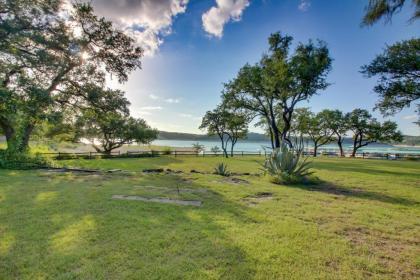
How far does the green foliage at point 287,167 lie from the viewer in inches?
303

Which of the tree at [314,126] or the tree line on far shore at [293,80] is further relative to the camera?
the tree at [314,126]

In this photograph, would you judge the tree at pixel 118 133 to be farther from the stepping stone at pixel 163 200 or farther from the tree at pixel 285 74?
the stepping stone at pixel 163 200

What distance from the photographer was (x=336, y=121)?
124 feet

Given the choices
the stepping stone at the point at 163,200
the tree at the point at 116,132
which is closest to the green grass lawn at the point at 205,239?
the stepping stone at the point at 163,200

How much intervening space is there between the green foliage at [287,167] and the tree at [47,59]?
10.1 m

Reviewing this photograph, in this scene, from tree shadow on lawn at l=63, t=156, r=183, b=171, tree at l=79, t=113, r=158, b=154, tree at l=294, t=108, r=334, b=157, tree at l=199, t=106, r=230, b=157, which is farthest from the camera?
tree at l=294, t=108, r=334, b=157

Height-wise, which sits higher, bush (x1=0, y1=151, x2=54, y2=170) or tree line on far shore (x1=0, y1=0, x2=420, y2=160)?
tree line on far shore (x1=0, y1=0, x2=420, y2=160)

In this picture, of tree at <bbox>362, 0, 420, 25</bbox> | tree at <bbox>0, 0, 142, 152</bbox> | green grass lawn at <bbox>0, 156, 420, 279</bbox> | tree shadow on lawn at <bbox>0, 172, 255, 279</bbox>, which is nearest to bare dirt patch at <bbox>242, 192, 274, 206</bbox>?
green grass lawn at <bbox>0, 156, 420, 279</bbox>

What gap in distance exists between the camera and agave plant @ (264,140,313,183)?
7.70 metres

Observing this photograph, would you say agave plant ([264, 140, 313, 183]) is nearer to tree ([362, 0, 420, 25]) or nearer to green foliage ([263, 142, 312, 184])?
green foliage ([263, 142, 312, 184])

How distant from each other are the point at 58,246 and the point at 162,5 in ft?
33.8

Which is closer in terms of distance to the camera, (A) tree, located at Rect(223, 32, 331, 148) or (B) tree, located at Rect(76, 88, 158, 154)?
(A) tree, located at Rect(223, 32, 331, 148)

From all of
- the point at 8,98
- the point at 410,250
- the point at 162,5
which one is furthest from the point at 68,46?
the point at 410,250

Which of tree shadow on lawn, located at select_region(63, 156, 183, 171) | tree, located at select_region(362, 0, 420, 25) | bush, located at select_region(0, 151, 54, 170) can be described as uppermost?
tree, located at select_region(362, 0, 420, 25)
